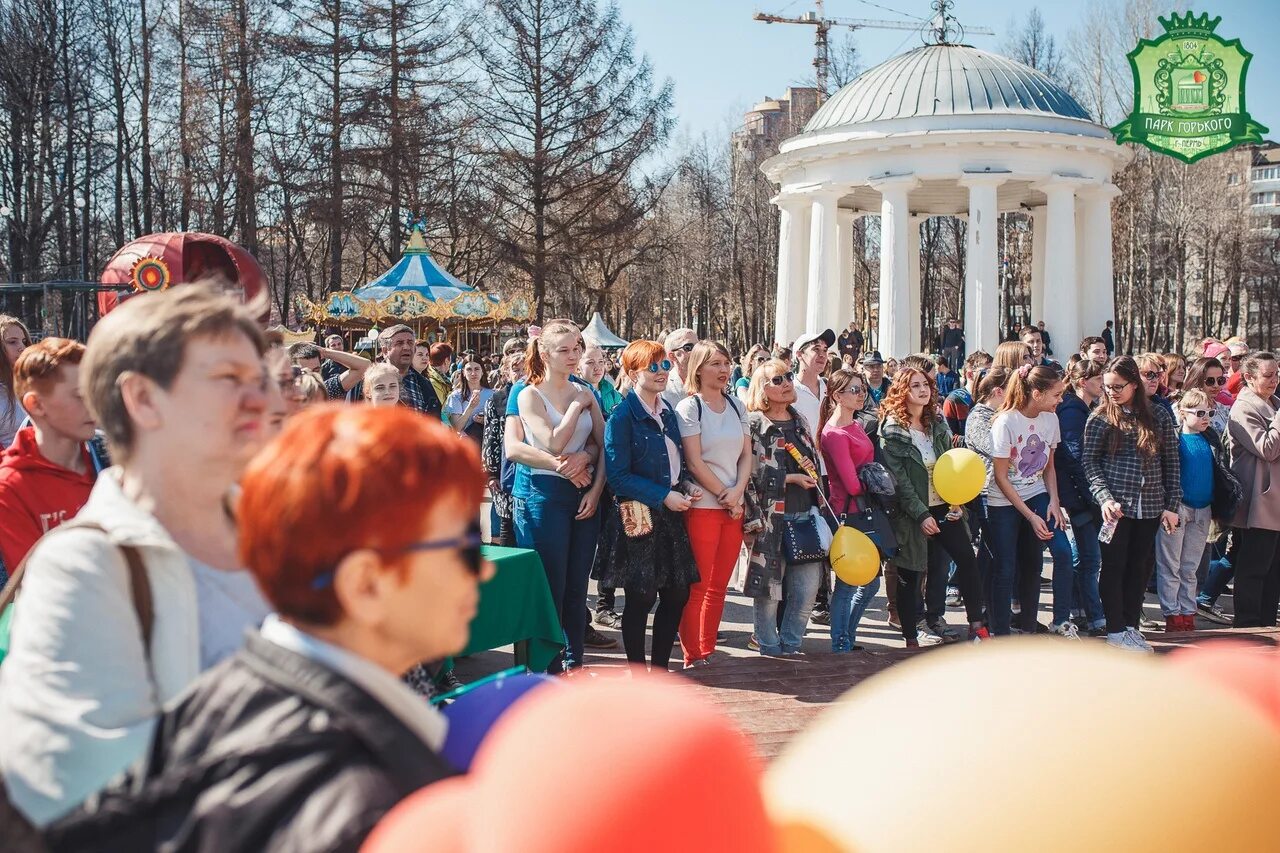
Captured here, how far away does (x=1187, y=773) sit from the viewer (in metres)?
1.65

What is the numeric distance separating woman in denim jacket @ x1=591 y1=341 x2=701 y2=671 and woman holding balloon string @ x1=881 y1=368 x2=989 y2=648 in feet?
5.24

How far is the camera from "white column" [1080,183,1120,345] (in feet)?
101

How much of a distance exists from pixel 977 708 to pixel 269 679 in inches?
41.5

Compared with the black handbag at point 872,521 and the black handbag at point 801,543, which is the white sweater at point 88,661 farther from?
the black handbag at point 872,521

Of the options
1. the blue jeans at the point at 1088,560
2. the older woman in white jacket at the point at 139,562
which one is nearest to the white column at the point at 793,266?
the blue jeans at the point at 1088,560

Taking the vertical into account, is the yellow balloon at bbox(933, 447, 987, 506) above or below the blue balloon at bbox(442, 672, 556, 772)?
above

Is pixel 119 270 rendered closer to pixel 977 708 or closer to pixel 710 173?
pixel 977 708

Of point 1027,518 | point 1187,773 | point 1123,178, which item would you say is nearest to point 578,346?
point 1027,518

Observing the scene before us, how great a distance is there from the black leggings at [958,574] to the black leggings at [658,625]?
67.9 inches

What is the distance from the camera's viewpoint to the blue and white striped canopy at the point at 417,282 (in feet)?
79.5

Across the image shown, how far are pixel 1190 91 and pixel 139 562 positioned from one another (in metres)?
23.8

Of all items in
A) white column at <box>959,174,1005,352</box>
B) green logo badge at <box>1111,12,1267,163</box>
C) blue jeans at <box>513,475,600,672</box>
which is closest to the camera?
blue jeans at <box>513,475,600,672</box>

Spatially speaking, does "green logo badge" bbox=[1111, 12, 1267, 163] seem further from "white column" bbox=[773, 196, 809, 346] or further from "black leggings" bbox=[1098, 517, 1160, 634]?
"black leggings" bbox=[1098, 517, 1160, 634]

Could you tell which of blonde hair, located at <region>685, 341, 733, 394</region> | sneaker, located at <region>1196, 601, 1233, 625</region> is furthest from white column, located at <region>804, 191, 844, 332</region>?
blonde hair, located at <region>685, 341, 733, 394</region>
